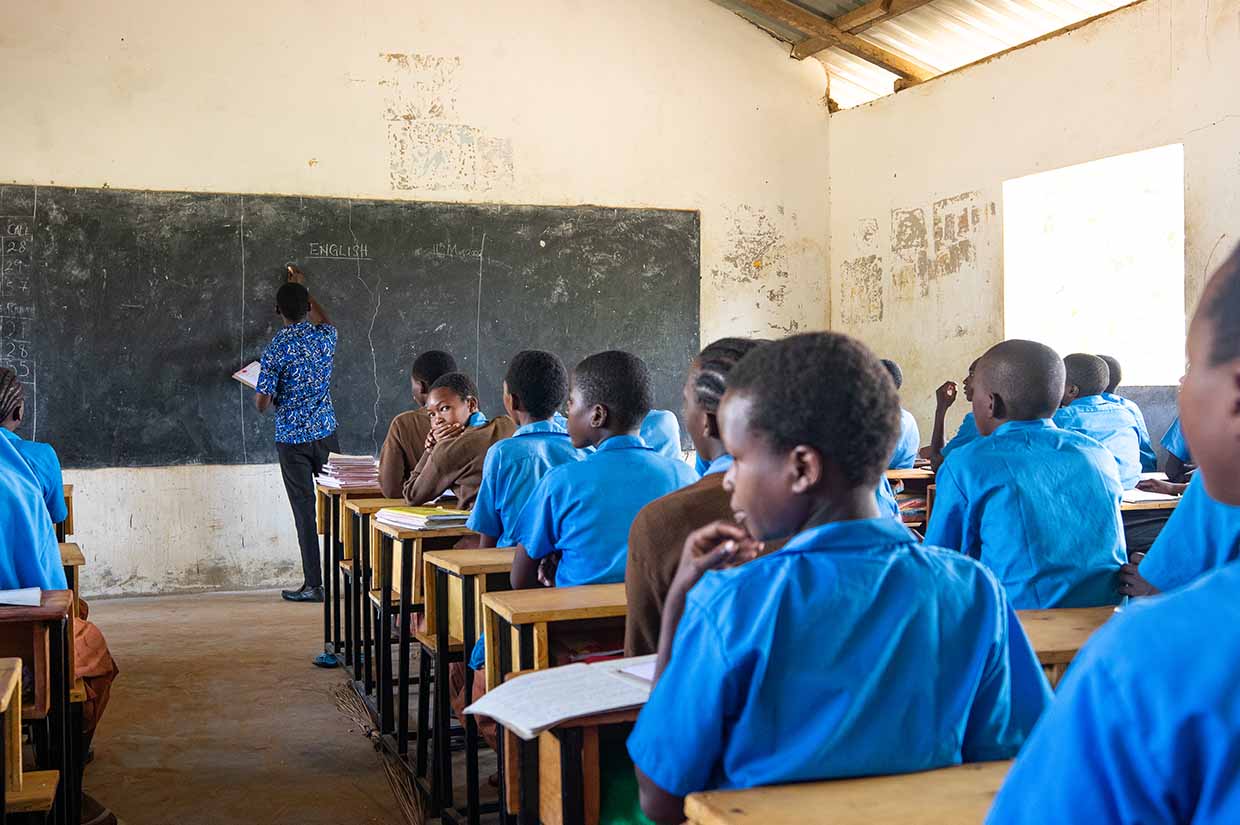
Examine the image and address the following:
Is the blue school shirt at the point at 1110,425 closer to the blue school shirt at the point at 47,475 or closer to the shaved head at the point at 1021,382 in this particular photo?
the shaved head at the point at 1021,382


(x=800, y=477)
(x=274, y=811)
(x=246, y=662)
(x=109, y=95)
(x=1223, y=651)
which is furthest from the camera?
(x=109, y=95)

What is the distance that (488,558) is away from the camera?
279cm

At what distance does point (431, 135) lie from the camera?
267 inches

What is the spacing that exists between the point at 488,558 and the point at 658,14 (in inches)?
209

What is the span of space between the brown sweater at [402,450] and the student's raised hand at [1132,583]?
253 cm

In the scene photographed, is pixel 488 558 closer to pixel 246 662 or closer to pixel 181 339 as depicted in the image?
pixel 246 662

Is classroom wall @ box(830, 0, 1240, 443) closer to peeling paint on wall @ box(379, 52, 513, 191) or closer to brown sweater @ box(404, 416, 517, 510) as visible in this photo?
peeling paint on wall @ box(379, 52, 513, 191)

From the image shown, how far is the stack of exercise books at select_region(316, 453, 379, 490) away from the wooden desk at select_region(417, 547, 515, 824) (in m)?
1.52

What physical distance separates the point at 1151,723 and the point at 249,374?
247 inches

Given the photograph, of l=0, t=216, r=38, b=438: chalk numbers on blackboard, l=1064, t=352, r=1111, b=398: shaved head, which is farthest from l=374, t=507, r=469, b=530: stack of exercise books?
l=0, t=216, r=38, b=438: chalk numbers on blackboard

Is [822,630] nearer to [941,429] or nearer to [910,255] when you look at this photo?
[941,429]

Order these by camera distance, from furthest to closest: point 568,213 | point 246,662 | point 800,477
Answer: point 568,213 → point 246,662 → point 800,477

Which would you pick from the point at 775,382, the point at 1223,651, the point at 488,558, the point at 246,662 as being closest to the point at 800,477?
the point at 775,382

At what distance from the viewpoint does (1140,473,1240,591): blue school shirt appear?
6.37 feet
